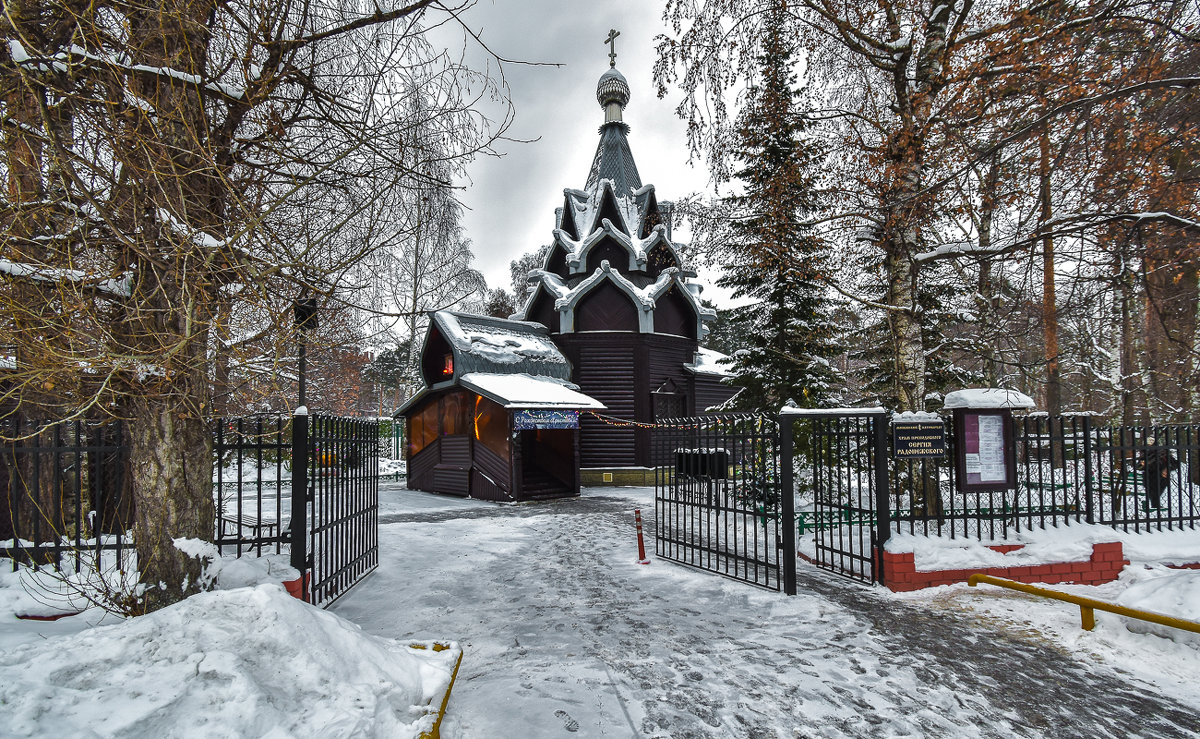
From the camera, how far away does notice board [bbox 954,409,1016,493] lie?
7.11 m

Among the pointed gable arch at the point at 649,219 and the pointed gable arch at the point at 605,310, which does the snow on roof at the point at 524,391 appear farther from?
the pointed gable arch at the point at 649,219

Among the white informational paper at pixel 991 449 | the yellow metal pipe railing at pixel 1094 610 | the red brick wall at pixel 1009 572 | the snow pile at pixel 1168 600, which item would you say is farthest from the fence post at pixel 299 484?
the snow pile at pixel 1168 600

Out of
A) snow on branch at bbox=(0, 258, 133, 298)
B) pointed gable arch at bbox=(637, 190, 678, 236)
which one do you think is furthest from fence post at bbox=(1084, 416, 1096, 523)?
pointed gable arch at bbox=(637, 190, 678, 236)

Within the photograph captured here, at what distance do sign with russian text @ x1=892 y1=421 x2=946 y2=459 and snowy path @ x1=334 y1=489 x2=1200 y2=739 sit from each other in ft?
5.83

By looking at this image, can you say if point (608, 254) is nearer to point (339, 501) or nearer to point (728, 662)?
point (339, 501)

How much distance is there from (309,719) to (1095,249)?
8.96 metres

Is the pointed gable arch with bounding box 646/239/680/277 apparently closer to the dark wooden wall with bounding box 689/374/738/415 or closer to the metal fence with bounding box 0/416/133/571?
the dark wooden wall with bounding box 689/374/738/415

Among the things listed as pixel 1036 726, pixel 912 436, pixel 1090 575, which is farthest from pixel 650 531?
pixel 1036 726

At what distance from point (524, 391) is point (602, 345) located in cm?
542

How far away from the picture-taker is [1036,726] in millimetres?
3855

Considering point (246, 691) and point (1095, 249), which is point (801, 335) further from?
point (246, 691)

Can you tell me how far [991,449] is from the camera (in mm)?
7184

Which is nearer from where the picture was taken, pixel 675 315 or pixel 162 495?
pixel 162 495

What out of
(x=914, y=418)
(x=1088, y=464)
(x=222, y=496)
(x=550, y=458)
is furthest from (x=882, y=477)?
(x=550, y=458)
